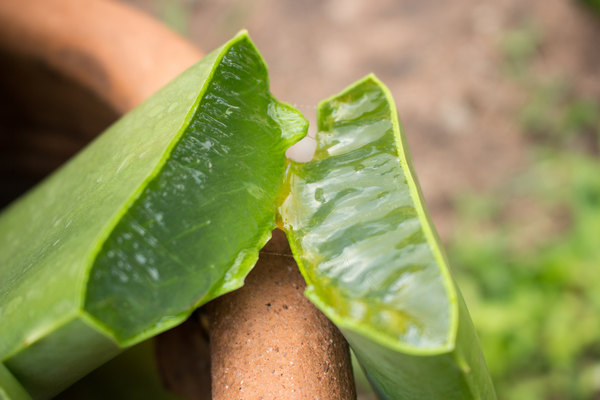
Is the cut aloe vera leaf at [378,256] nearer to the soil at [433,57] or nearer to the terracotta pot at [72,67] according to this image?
the terracotta pot at [72,67]

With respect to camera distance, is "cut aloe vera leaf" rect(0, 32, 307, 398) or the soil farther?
the soil

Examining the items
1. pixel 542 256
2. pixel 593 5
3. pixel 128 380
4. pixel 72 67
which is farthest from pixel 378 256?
pixel 593 5

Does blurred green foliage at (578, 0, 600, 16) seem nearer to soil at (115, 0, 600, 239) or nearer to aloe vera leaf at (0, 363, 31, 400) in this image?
soil at (115, 0, 600, 239)

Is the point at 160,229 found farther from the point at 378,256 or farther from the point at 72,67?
the point at 72,67

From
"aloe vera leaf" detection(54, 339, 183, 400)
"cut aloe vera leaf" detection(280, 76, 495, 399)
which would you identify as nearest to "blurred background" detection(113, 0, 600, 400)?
"aloe vera leaf" detection(54, 339, 183, 400)

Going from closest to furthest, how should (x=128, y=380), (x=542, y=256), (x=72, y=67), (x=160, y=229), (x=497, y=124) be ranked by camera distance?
1. (x=160, y=229)
2. (x=128, y=380)
3. (x=72, y=67)
4. (x=542, y=256)
5. (x=497, y=124)
